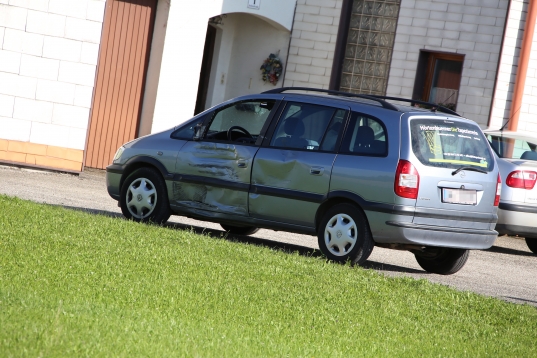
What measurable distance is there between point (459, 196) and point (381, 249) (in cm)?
316

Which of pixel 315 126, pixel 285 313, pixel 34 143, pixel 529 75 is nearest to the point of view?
pixel 285 313

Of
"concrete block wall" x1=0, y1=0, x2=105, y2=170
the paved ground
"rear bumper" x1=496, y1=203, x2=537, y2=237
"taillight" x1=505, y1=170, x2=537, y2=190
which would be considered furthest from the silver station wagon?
"concrete block wall" x1=0, y1=0, x2=105, y2=170

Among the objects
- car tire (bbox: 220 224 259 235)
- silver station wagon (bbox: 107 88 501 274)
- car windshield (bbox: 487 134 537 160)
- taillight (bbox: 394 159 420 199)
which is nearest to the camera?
taillight (bbox: 394 159 420 199)

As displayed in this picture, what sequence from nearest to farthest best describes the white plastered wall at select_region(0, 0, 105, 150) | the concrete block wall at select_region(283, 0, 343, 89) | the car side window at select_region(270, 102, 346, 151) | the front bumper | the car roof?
the car side window at select_region(270, 102, 346, 151)
the front bumper
the car roof
the white plastered wall at select_region(0, 0, 105, 150)
the concrete block wall at select_region(283, 0, 343, 89)

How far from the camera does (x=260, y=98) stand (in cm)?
1030

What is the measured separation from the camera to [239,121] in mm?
10492

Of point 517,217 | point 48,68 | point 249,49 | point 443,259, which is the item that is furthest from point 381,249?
point 249,49

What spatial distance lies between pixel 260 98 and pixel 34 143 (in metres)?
6.47

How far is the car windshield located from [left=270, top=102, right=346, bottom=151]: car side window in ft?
15.4

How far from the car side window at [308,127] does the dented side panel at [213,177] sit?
0.36 meters

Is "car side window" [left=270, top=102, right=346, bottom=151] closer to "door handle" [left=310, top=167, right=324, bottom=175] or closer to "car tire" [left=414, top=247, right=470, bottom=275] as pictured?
"door handle" [left=310, top=167, right=324, bottom=175]

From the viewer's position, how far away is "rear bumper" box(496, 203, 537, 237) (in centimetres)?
1248

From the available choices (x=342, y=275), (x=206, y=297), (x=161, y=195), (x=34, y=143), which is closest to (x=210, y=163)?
(x=161, y=195)

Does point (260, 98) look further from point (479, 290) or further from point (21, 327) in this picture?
point (21, 327)
